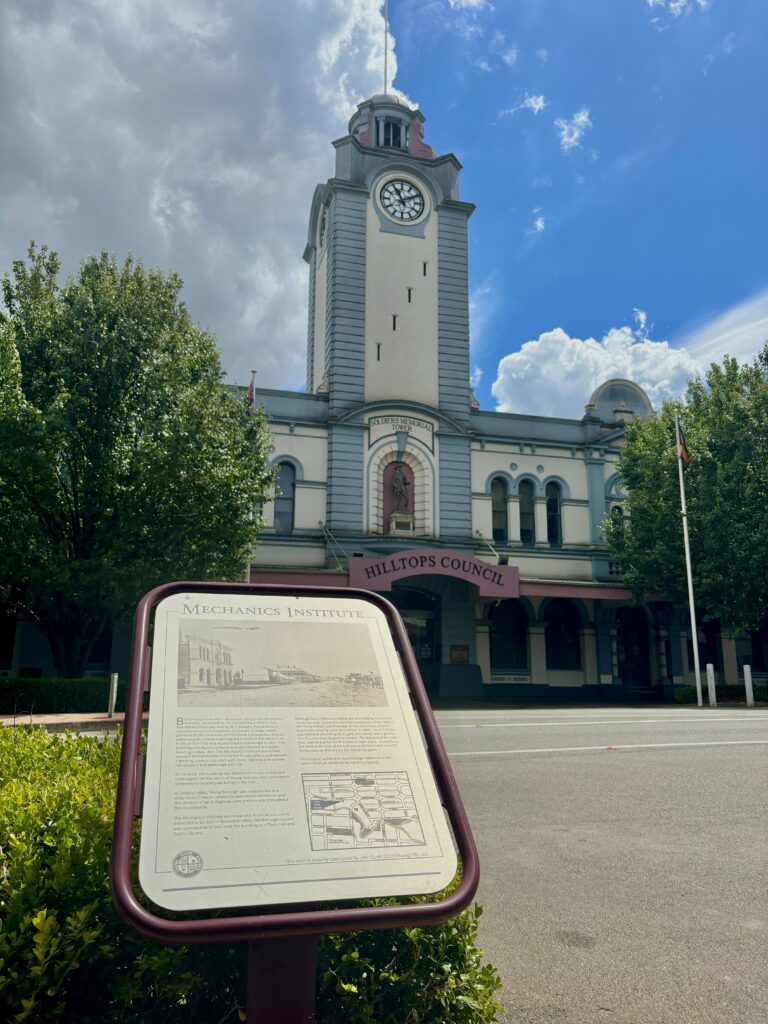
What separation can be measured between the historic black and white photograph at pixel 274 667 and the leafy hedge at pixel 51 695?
15.0 m

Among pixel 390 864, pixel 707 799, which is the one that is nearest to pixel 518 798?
pixel 707 799

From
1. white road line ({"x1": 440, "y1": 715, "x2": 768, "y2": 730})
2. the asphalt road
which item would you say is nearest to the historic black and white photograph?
the asphalt road

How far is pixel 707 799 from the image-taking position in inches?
332

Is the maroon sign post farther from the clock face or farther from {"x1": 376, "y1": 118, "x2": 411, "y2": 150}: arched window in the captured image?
{"x1": 376, "y1": 118, "x2": 411, "y2": 150}: arched window

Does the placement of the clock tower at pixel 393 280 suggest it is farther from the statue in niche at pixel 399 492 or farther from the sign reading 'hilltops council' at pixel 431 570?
the sign reading 'hilltops council' at pixel 431 570

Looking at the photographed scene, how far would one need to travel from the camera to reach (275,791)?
9.78 feet

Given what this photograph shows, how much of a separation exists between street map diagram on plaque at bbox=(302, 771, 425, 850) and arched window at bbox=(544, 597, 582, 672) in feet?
93.0

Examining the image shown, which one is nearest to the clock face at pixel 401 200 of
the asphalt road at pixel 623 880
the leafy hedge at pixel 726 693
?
the leafy hedge at pixel 726 693

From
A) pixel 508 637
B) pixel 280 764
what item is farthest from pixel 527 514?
pixel 280 764

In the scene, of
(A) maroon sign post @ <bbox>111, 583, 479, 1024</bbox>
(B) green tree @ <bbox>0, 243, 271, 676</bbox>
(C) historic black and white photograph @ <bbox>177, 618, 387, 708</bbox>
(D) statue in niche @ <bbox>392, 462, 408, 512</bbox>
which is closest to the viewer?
A: (A) maroon sign post @ <bbox>111, 583, 479, 1024</bbox>

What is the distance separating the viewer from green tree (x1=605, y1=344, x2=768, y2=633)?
25.5 m

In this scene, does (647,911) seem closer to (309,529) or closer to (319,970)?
(319,970)

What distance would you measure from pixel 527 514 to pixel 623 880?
85.4 ft

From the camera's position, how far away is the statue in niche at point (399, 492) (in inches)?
1151
